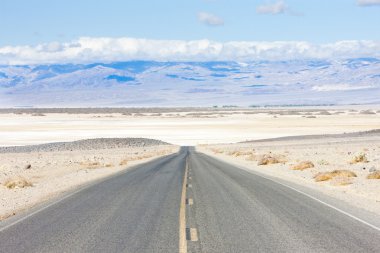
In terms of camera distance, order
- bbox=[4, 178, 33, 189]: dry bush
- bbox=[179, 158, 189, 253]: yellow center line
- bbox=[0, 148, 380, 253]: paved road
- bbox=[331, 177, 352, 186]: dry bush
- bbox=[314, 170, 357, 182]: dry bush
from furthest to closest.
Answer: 1. bbox=[314, 170, 357, 182]: dry bush
2. bbox=[4, 178, 33, 189]: dry bush
3. bbox=[331, 177, 352, 186]: dry bush
4. bbox=[0, 148, 380, 253]: paved road
5. bbox=[179, 158, 189, 253]: yellow center line

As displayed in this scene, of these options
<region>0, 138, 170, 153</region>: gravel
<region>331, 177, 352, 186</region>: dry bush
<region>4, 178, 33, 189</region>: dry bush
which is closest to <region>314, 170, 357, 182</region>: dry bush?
<region>331, 177, 352, 186</region>: dry bush

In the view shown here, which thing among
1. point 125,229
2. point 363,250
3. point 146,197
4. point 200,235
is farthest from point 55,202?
point 363,250

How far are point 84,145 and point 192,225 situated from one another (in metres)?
63.1

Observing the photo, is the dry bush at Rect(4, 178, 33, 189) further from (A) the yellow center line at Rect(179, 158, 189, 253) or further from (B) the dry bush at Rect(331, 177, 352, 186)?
(B) the dry bush at Rect(331, 177, 352, 186)

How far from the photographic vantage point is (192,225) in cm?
1377

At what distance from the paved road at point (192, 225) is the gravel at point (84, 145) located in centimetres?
5107

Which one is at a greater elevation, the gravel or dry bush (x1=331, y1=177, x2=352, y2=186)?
dry bush (x1=331, y1=177, x2=352, y2=186)

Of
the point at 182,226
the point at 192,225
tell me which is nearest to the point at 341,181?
the point at 192,225

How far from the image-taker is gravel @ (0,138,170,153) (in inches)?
2746

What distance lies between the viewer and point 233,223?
551 inches

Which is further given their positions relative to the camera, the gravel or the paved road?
the gravel

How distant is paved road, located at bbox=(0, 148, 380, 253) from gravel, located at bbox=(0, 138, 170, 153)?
51.1 m

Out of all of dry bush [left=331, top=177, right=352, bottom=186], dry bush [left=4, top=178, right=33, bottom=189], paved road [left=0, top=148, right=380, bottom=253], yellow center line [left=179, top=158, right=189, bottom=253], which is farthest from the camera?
dry bush [left=4, top=178, right=33, bottom=189]

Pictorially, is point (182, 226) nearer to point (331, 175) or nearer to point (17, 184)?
point (17, 184)
